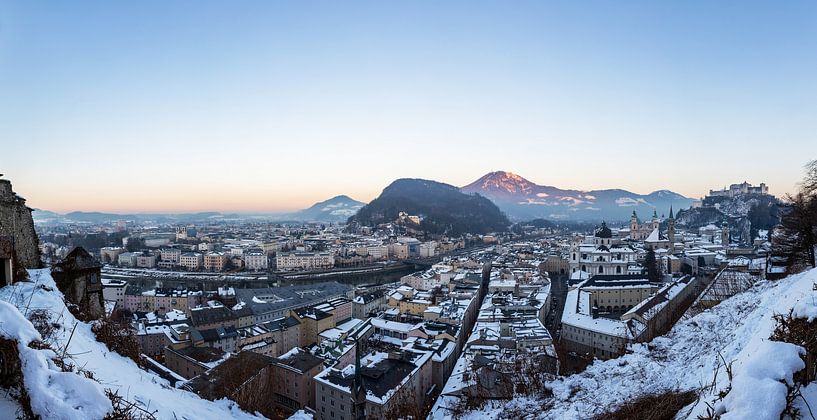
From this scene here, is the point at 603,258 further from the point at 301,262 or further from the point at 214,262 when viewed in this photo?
the point at 214,262

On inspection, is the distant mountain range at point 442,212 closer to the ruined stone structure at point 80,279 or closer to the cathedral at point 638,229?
the cathedral at point 638,229

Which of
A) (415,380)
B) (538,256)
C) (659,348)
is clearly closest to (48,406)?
(659,348)

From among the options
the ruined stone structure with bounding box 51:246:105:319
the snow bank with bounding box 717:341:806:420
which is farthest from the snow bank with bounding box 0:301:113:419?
the ruined stone structure with bounding box 51:246:105:319

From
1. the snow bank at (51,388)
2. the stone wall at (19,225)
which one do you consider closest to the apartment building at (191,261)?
the stone wall at (19,225)

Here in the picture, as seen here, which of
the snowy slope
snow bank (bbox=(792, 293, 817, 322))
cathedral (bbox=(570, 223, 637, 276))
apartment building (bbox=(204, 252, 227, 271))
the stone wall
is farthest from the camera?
apartment building (bbox=(204, 252, 227, 271))

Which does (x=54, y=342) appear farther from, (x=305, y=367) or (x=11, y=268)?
(x=305, y=367)

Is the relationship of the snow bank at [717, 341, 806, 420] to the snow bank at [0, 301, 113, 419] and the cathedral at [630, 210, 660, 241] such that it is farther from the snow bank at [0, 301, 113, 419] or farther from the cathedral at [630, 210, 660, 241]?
the cathedral at [630, 210, 660, 241]
